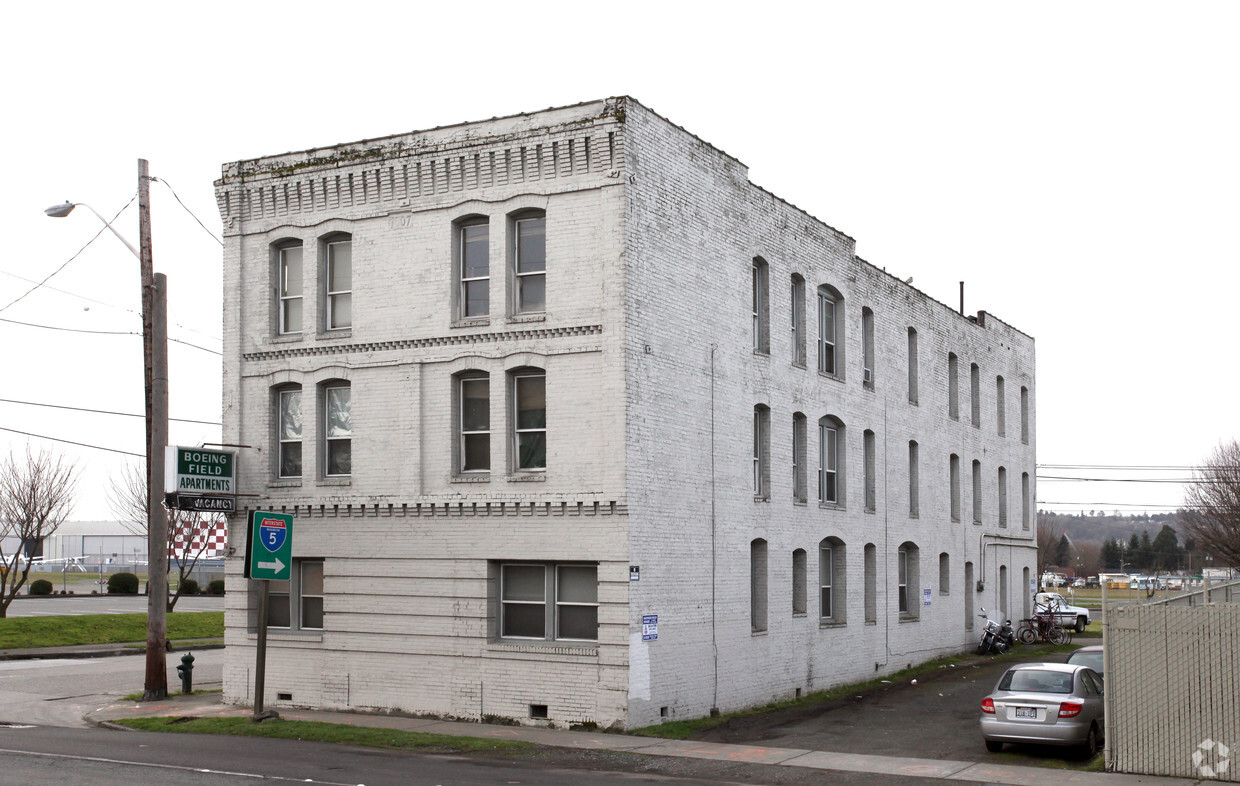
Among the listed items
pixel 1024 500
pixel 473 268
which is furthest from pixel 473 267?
pixel 1024 500

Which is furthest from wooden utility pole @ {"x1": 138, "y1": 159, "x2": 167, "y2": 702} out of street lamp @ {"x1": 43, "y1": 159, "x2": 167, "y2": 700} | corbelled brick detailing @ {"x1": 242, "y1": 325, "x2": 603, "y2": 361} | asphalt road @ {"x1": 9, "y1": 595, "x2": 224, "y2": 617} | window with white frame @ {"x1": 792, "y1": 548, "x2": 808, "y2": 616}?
asphalt road @ {"x1": 9, "y1": 595, "x2": 224, "y2": 617}

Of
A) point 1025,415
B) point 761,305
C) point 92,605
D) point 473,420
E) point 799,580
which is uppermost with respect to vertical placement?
point 761,305

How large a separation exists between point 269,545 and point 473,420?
14.2 ft

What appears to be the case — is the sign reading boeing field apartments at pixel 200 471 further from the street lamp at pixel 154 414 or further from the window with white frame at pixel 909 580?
the window with white frame at pixel 909 580

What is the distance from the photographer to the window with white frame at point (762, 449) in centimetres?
2588

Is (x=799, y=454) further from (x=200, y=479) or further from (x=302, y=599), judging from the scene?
(x=200, y=479)

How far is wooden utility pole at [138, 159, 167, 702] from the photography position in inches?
944

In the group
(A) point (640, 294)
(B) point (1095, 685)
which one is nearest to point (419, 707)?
(A) point (640, 294)

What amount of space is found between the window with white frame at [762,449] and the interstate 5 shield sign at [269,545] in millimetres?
9760

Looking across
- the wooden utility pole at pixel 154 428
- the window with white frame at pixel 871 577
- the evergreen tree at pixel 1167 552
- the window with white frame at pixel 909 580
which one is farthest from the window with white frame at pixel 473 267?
the evergreen tree at pixel 1167 552

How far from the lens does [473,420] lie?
22906 mm

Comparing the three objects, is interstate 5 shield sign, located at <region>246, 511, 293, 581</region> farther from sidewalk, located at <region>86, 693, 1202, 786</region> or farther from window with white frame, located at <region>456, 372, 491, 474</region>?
window with white frame, located at <region>456, 372, 491, 474</region>

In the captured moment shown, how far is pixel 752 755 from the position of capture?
1848cm

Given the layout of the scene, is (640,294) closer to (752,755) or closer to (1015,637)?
(752,755)
